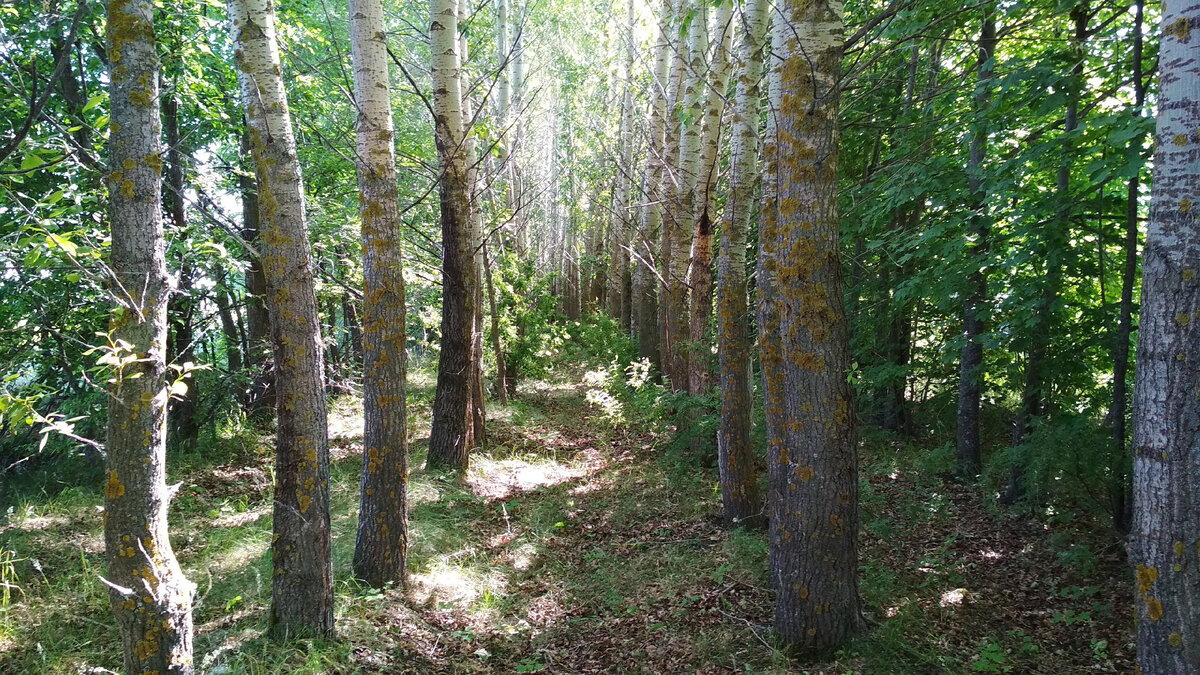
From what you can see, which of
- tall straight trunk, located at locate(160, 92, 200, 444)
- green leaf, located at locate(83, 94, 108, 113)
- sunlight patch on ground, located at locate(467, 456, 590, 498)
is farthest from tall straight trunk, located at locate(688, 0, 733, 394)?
tall straight trunk, located at locate(160, 92, 200, 444)

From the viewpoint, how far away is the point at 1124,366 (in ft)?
16.0

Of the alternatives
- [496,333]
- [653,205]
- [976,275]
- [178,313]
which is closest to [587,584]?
[976,275]

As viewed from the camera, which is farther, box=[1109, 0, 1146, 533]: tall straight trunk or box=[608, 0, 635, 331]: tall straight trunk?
box=[608, 0, 635, 331]: tall straight trunk

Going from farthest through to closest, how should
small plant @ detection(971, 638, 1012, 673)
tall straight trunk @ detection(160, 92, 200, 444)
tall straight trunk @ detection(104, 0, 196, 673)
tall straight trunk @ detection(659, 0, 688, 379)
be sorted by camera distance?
tall straight trunk @ detection(659, 0, 688, 379), tall straight trunk @ detection(160, 92, 200, 444), small plant @ detection(971, 638, 1012, 673), tall straight trunk @ detection(104, 0, 196, 673)

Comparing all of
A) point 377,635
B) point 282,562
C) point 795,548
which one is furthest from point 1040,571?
point 282,562

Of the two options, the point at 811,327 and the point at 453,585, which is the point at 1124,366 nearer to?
the point at 811,327

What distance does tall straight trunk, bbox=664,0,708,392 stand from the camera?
7562 mm

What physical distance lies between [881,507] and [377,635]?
16.6 ft

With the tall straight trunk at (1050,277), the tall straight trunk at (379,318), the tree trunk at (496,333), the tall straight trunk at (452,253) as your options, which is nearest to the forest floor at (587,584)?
the tall straight trunk at (379,318)

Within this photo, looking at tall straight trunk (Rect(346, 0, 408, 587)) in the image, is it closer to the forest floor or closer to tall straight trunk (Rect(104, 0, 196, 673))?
the forest floor

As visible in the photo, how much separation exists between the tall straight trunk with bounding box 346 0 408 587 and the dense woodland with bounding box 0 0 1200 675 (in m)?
0.03

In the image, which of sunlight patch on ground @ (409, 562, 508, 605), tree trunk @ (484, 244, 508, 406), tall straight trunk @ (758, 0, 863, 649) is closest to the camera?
tall straight trunk @ (758, 0, 863, 649)

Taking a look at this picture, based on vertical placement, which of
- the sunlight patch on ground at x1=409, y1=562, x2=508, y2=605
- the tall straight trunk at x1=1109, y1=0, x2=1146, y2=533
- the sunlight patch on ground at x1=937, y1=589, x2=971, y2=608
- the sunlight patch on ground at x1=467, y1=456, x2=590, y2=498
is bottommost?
the sunlight patch on ground at x1=937, y1=589, x2=971, y2=608

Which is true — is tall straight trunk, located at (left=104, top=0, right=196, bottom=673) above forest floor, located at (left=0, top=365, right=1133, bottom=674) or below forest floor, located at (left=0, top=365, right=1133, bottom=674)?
above
